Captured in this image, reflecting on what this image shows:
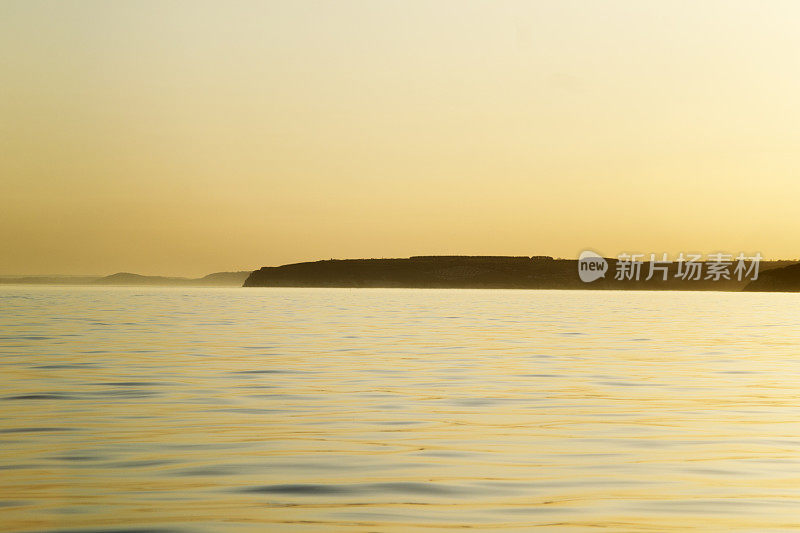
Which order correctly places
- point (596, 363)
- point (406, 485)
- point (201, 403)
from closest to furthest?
point (406, 485) < point (201, 403) < point (596, 363)

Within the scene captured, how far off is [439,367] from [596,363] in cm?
382

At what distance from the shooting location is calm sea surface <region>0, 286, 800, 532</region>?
859 cm

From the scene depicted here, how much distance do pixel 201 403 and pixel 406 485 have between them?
22.0 feet

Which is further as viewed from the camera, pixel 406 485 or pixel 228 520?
pixel 406 485

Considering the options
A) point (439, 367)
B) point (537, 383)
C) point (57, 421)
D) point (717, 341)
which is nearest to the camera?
point (57, 421)

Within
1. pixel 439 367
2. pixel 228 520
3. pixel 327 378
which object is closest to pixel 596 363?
pixel 439 367

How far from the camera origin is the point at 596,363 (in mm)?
23281

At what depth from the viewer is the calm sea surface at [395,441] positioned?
28.2ft

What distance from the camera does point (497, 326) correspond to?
40.7 m

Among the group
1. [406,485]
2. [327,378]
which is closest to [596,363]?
[327,378]

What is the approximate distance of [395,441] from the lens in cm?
1220

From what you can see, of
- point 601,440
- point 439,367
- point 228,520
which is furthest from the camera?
point 439,367

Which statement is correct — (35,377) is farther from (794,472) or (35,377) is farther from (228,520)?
(794,472)

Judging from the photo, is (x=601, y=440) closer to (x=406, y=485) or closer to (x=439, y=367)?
(x=406, y=485)
